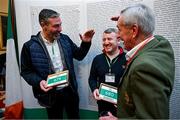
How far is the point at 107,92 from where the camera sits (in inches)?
84.3

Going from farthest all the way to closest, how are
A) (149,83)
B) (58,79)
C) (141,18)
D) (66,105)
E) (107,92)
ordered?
(66,105), (58,79), (107,92), (141,18), (149,83)

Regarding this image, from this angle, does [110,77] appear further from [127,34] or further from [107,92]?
[127,34]

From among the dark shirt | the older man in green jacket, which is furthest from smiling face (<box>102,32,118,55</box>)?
the older man in green jacket

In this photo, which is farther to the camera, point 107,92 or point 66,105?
point 66,105

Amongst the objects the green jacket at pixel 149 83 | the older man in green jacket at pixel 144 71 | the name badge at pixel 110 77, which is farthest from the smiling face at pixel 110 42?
the green jacket at pixel 149 83

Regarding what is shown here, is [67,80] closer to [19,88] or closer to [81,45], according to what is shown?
[81,45]

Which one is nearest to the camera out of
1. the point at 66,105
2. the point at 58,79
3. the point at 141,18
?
the point at 141,18

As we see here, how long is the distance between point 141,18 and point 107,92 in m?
0.93

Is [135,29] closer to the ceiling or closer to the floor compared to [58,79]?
closer to the ceiling

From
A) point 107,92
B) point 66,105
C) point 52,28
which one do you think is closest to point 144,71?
point 107,92

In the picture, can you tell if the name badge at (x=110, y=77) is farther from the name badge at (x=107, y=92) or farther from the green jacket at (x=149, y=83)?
the green jacket at (x=149, y=83)

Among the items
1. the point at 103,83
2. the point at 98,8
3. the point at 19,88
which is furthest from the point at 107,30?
the point at 19,88

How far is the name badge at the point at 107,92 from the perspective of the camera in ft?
6.93

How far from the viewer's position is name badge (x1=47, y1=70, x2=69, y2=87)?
225 centimetres
